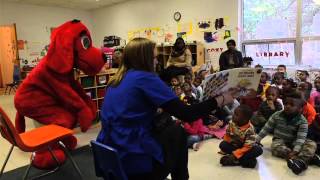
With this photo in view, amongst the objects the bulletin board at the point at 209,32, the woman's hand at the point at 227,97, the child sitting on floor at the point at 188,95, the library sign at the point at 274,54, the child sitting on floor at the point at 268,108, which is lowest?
the child sitting on floor at the point at 268,108

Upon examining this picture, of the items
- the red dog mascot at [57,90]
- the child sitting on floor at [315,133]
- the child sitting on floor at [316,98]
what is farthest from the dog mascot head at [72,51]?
the child sitting on floor at [316,98]

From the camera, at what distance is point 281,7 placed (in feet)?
17.9

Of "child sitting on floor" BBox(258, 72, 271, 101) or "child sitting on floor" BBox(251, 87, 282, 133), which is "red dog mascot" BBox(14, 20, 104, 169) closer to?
"child sitting on floor" BBox(251, 87, 282, 133)

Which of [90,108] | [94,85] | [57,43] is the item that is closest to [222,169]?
[90,108]

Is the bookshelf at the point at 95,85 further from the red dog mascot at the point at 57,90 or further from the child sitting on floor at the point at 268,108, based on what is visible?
the child sitting on floor at the point at 268,108

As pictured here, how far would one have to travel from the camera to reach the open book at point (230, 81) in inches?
57.1

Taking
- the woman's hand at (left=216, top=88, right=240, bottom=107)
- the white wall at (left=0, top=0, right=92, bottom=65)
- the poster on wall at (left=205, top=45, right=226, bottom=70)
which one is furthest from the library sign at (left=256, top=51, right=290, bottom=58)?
the white wall at (left=0, top=0, right=92, bottom=65)

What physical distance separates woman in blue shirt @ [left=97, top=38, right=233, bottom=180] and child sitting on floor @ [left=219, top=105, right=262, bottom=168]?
121 centimetres

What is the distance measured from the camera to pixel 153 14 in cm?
770

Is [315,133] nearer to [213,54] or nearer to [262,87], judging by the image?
[262,87]

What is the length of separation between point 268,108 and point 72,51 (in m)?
2.22

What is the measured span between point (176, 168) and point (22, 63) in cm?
803

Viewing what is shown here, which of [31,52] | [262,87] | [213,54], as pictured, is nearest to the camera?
[262,87]

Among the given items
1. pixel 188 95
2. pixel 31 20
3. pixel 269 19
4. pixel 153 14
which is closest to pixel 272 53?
pixel 269 19
